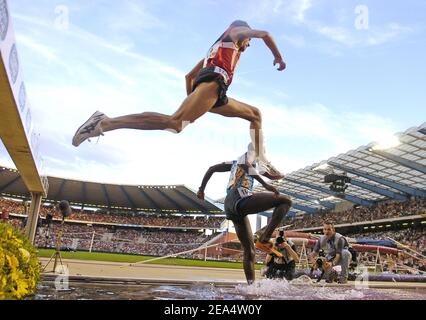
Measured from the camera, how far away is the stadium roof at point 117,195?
45.3 m

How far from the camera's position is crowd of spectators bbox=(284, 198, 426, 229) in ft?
111

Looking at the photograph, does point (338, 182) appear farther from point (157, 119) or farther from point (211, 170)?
point (157, 119)

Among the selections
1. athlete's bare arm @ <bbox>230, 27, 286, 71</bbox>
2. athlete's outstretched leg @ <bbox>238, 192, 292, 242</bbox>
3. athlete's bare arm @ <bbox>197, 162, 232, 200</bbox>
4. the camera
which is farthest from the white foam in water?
the camera

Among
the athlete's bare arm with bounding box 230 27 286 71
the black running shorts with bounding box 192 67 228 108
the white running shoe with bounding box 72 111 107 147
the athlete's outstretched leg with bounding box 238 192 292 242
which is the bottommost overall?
the athlete's outstretched leg with bounding box 238 192 292 242

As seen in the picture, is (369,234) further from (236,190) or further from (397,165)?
(236,190)

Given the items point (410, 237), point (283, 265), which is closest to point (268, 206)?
point (283, 265)

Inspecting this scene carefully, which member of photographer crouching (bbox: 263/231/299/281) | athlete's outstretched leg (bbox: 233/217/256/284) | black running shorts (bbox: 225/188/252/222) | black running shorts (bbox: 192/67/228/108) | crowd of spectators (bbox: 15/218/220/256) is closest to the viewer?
black running shorts (bbox: 192/67/228/108)

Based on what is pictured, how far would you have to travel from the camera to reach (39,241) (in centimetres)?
3750

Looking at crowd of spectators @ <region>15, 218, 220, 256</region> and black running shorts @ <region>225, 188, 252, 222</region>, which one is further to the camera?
crowd of spectators @ <region>15, 218, 220, 256</region>

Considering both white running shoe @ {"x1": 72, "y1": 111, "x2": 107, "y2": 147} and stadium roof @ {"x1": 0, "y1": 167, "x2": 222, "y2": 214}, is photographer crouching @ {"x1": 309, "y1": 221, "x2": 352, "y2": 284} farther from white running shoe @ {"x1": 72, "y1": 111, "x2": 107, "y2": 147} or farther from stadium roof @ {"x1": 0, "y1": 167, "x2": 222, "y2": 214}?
stadium roof @ {"x1": 0, "y1": 167, "x2": 222, "y2": 214}

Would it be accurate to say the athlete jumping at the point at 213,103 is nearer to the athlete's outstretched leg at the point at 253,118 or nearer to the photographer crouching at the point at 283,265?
the athlete's outstretched leg at the point at 253,118

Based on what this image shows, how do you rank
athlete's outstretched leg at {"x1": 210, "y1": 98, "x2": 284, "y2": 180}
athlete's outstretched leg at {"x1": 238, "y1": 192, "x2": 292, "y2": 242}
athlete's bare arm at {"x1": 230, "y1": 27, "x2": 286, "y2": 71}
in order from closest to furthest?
1. athlete's bare arm at {"x1": 230, "y1": 27, "x2": 286, "y2": 71}
2. athlete's outstretched leg at {"x1": 210, "y1": 98, "x2": 284, "y2": 180}
3. athlete's outstretched leg at {"x1": 238, "y1": 192, "x2": 292, "y2": 242}
